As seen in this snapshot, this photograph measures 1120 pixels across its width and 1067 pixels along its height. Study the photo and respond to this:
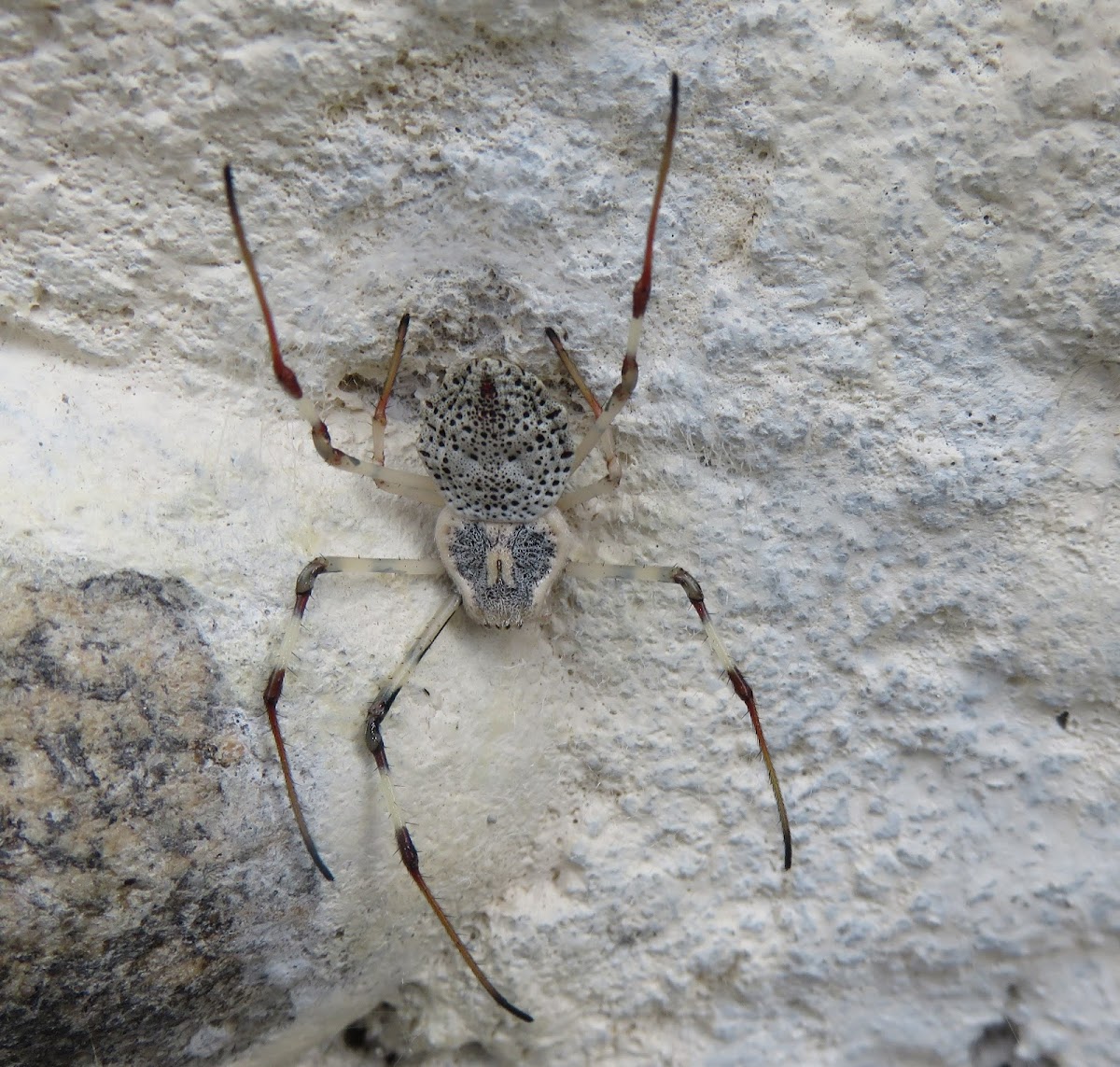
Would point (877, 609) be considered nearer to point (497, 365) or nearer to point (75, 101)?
point (497, 365)

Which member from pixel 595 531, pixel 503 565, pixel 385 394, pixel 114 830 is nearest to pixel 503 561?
pixel 503 565

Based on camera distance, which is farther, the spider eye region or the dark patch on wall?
the spider eye region

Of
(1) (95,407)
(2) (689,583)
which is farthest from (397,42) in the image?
(2) (689,583)

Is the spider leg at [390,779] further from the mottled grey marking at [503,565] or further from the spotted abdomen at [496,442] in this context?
the spotted abdomen at [496,442]

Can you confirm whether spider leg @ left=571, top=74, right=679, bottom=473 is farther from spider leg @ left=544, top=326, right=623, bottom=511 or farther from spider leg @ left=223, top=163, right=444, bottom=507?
spider leg @ left=223, top=163, right=444, bottom=507

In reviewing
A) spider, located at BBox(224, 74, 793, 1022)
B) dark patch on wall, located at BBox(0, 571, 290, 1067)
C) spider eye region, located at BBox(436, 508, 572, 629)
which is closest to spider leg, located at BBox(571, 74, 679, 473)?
spider, located at BBox(224, 74, 793, 1022)

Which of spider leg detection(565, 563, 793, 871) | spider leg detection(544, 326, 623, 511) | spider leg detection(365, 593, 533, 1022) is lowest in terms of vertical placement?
spider leg detection(365, 593, 533, 1022)

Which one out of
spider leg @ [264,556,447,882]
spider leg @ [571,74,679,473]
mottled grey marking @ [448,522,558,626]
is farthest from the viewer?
mottled grey marking @ [448,522,558,626]

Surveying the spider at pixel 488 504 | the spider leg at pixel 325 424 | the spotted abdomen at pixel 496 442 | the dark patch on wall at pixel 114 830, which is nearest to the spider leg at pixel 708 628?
the spider at pixel 488 504
